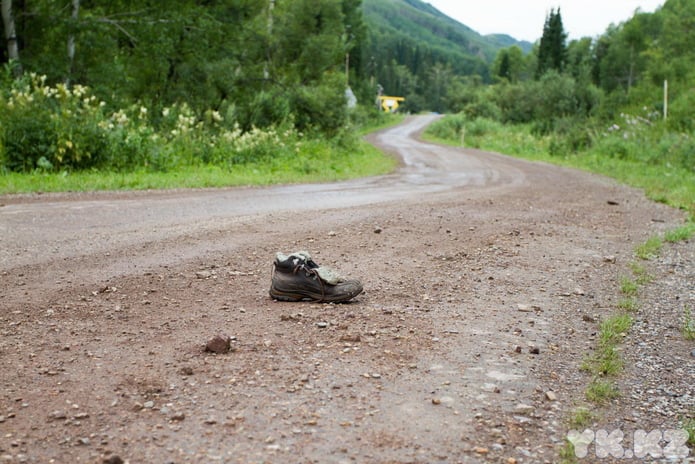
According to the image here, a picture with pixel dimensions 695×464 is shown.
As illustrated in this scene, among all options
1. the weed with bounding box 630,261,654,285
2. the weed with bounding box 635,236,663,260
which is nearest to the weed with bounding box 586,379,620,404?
the weed with bounding box 630,261,654,285

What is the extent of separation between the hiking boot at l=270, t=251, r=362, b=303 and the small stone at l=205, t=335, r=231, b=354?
3.67 ft

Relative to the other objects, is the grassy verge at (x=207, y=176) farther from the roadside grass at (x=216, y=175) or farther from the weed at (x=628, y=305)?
the weed at (x=628, y=305)

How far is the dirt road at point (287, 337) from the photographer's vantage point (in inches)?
118

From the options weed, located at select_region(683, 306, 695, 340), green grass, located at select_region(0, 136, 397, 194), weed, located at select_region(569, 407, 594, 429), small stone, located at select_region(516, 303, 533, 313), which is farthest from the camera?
green grass, located at select_region(0, 136, 397, 194)

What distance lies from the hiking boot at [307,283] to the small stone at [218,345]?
1.12 meters

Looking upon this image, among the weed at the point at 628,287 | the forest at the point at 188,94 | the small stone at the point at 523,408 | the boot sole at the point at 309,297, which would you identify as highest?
the forest at the point at 188,94

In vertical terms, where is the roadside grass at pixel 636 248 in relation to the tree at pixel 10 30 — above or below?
below

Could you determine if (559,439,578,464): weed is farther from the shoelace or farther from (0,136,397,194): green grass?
(0,136,397,194): green grass

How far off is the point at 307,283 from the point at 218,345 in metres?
1.20

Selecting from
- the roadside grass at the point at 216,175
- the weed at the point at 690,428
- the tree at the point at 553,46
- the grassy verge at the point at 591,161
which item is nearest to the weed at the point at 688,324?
the weed at the point at 690,428

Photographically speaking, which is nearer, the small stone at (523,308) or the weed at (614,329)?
the weed at (614,329)

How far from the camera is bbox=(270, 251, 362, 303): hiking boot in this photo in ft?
16.3

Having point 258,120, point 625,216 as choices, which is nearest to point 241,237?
point 625,216

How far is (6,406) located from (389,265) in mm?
3762
